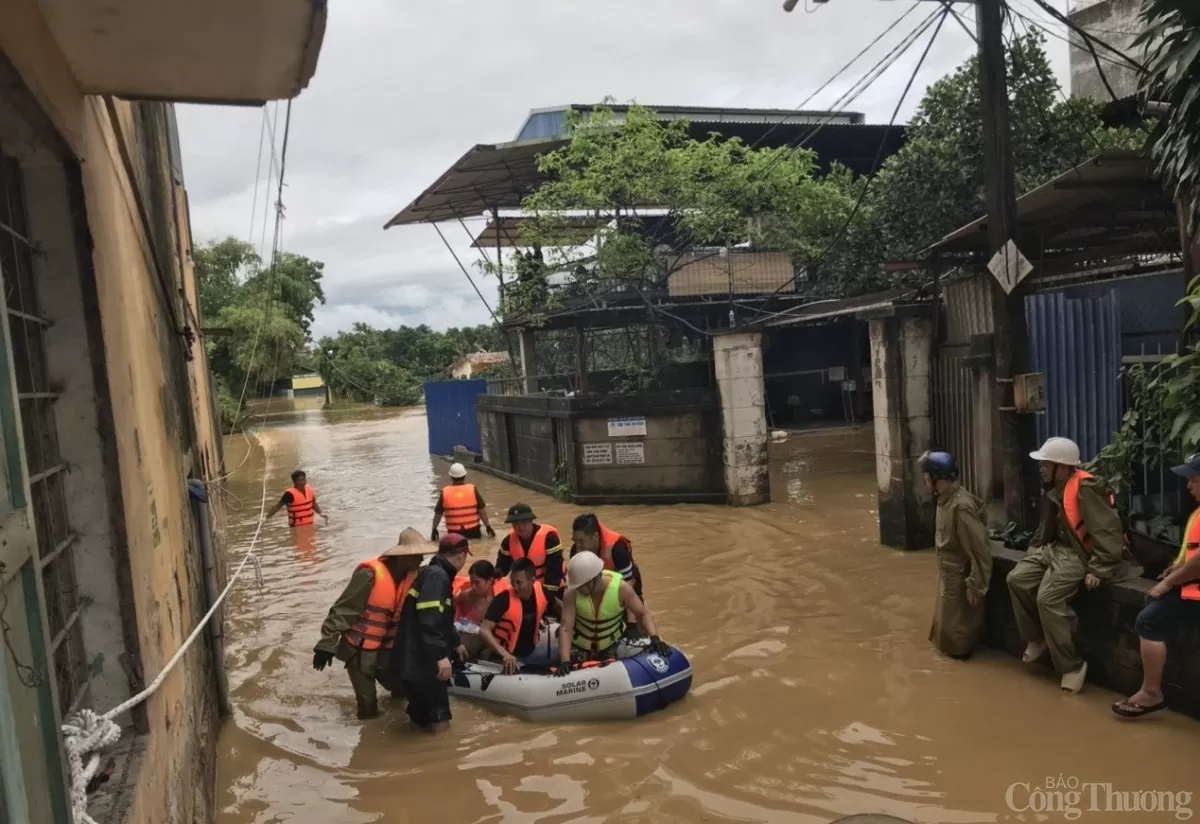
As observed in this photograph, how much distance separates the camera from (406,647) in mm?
5613

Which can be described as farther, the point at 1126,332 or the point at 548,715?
the point at 1126,332

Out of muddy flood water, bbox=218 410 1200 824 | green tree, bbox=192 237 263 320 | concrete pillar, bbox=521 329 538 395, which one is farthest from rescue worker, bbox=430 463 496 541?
green tree, bbox=192 237 263 320

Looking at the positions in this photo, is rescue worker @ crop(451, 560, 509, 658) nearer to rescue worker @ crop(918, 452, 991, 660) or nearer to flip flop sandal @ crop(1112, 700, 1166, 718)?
rescue worker @ crop(918, 452, 991, 660)

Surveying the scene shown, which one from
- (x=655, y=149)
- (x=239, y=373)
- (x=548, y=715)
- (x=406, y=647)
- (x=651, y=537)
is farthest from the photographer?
(x=239, y=373)

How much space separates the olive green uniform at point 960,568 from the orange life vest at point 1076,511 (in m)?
0.68

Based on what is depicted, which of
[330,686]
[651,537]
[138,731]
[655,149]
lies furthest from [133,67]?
[655,149]

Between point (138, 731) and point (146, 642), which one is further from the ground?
point (146, 642)

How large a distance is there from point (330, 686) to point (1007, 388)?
6.31m

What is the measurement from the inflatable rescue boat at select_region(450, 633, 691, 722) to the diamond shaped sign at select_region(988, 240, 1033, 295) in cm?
406

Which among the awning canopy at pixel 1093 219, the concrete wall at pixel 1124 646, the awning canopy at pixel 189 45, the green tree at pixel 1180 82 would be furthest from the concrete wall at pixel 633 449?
the awning canopy at pixel 189 45

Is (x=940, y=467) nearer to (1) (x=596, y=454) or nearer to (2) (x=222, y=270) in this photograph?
(1) (x=596, y=454)

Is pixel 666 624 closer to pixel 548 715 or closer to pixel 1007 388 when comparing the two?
pixel 548 715

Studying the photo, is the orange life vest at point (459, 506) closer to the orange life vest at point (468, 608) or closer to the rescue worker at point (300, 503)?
the rescue worker at point (300, 503)

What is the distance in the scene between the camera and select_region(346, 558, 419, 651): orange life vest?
19.2 feet
